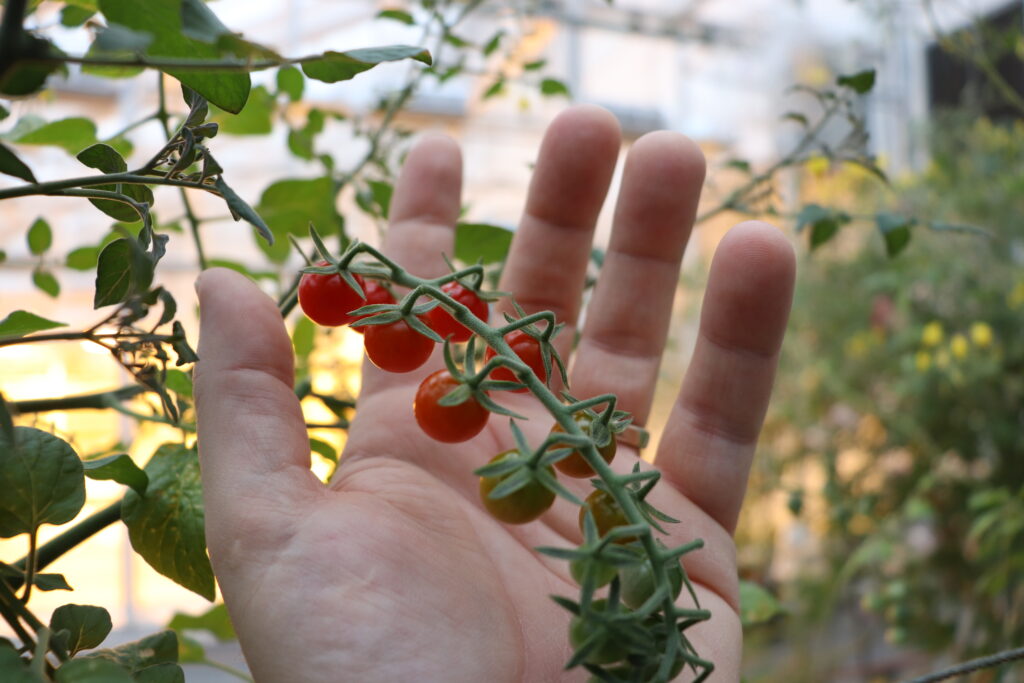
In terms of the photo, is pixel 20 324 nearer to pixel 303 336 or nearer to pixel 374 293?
pixel 374 293

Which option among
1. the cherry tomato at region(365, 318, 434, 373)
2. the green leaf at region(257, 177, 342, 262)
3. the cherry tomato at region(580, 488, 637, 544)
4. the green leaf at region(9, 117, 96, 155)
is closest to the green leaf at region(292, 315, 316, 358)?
the green leaf at region(257, 177, 342, 262)

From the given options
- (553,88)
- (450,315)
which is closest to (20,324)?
(450,315)

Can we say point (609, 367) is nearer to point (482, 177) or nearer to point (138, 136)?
point (138, 136)

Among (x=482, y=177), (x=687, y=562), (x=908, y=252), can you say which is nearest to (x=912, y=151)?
(x=908, y=252)

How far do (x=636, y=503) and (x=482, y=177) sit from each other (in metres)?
3.41

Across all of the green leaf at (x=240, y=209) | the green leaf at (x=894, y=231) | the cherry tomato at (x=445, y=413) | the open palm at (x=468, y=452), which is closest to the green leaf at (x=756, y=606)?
the open palm at (x=468, y=452)

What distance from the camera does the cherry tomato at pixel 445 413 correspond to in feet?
1.11

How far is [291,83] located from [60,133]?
184 millimetres

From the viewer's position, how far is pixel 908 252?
229 centimetres

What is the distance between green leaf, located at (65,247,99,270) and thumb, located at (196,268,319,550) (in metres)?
0.17

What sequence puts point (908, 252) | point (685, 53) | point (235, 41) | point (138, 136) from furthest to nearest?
point (685, 53) → point (138, 136) → point (908, 252) → point (235, 41)

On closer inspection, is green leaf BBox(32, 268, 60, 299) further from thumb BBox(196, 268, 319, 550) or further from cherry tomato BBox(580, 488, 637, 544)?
cherry tomato BBox(580, 488, 637, 544)

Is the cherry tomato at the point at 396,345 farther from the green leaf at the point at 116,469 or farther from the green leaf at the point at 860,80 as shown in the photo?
the green leaf at the point at 860,80

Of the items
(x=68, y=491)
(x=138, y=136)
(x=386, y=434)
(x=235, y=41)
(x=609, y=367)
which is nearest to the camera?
(x=235, y=41)
